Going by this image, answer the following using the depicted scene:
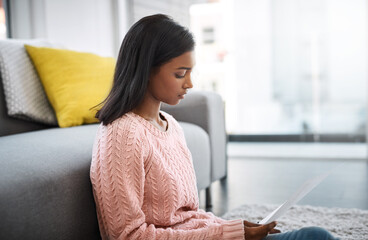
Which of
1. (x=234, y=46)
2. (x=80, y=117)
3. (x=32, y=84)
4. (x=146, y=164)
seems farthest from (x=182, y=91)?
(x=234, y=46)

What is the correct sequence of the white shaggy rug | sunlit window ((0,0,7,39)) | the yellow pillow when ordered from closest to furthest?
1. the white shaggy rug
2. the yellow pillow
3. sunlit window ((0,0,7,39))

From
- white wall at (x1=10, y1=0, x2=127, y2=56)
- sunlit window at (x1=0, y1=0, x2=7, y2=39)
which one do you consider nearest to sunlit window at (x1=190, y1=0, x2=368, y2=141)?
white wall at (x1=10, y1=0, x2=127, y2=56)

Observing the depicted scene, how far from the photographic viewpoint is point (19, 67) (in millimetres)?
1690

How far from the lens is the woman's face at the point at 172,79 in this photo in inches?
39.3

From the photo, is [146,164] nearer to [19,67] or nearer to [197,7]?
[19,67]

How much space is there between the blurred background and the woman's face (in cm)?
233

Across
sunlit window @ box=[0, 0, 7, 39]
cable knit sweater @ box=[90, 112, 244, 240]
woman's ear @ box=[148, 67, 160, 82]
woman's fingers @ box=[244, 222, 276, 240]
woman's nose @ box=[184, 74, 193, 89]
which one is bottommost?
woman's fingers @ box=[244, 222, 276, 240]

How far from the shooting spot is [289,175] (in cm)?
278

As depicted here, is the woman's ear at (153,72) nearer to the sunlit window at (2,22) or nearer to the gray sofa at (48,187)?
the gray sofa at (48,187)

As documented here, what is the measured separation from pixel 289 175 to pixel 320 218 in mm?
1027

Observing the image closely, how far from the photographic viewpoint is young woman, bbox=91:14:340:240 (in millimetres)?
917

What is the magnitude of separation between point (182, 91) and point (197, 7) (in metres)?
3.00

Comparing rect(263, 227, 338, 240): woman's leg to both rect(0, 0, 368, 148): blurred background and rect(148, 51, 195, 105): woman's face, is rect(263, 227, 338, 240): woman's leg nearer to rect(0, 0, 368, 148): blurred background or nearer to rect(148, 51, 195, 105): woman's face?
rect(148, 51, 195, 105): woman's face

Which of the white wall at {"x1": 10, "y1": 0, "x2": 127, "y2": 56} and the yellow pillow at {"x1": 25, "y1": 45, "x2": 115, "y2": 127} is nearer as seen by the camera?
the yellow pillow at {"x1": 25, "y1": 45, "x2": 115, "y2": 127}
